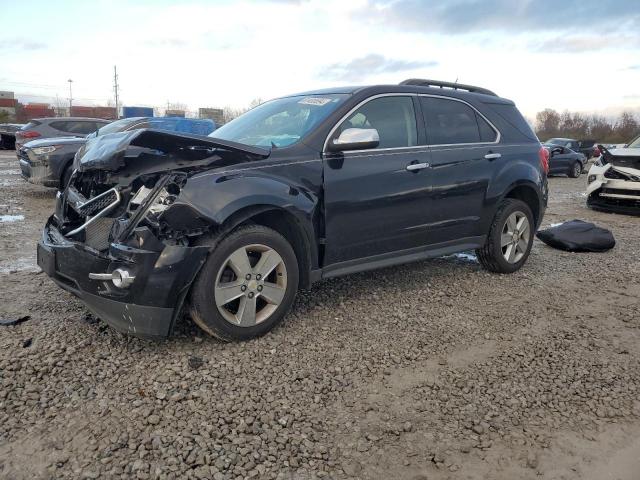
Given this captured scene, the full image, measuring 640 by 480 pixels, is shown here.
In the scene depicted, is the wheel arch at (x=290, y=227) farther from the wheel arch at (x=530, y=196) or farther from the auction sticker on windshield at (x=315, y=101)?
the wheel arch at (x=530, y=196)

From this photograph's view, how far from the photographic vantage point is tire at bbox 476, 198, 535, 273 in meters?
5.22

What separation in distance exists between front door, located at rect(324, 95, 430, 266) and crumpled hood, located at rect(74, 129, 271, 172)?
2.88ft

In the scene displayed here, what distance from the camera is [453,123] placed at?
485 centimetres

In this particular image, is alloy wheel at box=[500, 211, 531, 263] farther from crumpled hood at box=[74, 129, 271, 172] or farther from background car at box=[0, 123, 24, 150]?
background car at box=[0, 123, 24, 150]

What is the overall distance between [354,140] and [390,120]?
73 cm

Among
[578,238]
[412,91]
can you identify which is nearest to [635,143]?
[578,238]

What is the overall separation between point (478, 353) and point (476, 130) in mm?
2429

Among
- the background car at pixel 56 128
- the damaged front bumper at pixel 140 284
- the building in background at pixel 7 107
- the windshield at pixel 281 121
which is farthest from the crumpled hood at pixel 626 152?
the building in background at pixel 7 107

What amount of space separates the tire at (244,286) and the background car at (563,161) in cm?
1865

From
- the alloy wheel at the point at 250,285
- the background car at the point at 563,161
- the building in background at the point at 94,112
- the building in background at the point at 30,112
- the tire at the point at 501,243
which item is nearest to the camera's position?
the alloy wheel at the point at 250,285

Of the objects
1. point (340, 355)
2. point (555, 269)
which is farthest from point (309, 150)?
point (555, 269)

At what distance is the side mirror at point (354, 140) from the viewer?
12.4 ft

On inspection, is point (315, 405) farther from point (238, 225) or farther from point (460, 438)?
point (238, 225)

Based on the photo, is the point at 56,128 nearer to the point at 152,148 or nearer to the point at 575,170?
the point at 152,148
